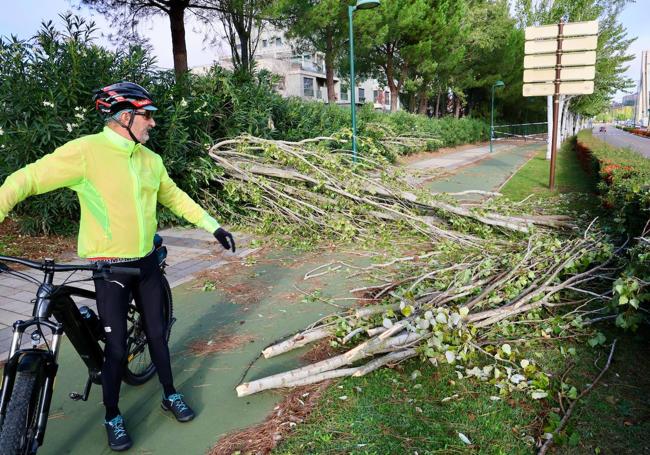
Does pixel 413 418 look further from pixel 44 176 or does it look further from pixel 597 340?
pixel 44 176

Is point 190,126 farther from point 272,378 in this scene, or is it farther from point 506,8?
point 506,8

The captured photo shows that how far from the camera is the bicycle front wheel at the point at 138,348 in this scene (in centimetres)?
323

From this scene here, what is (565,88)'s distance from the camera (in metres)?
11.2

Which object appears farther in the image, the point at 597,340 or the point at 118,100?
the point at 597,340

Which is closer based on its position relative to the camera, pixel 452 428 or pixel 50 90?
pixel 452 428

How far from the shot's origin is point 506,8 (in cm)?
3456

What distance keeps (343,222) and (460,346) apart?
3811 mm

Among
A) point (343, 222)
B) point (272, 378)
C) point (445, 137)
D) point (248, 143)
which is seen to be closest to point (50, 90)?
point (248, 143)

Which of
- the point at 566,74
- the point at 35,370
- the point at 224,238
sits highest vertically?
the point at 566,74

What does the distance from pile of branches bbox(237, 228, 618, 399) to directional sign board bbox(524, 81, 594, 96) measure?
23.8 feet

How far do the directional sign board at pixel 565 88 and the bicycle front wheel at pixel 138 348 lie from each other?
1081cm

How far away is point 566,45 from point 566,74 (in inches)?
25.5

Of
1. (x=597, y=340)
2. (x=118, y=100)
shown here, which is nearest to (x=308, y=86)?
(x=597, y=340)

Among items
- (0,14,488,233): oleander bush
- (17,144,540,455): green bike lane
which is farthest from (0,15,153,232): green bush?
(17,144,540,455): green bike lane
